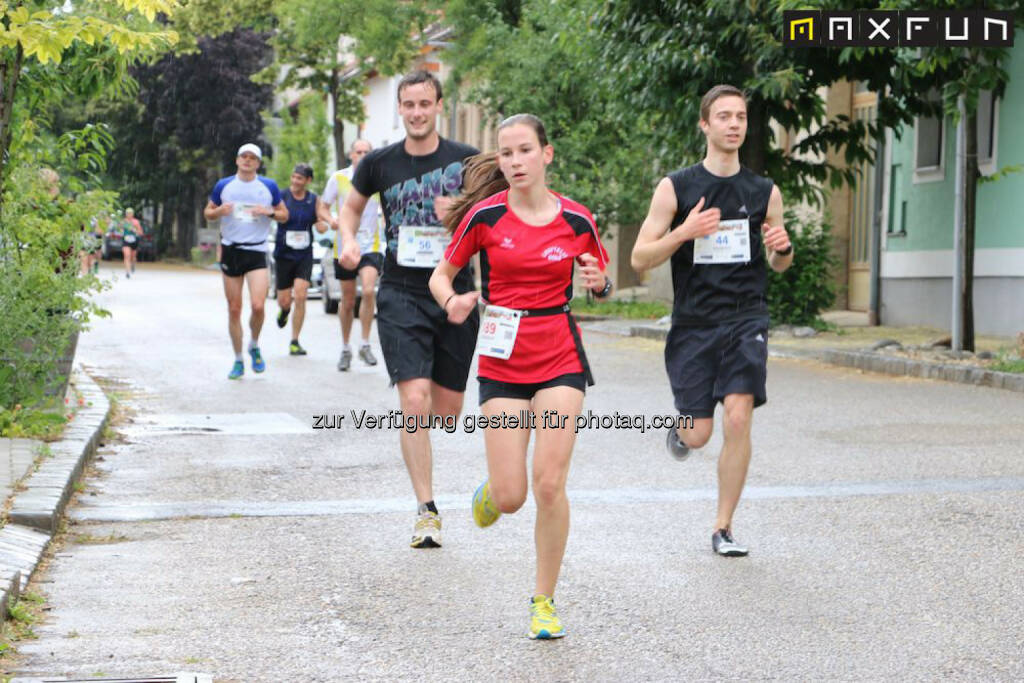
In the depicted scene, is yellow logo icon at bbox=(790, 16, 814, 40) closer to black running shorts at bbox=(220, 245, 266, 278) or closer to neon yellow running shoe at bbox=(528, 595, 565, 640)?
black running shorts at bbox=(220, 245, 266, 278)

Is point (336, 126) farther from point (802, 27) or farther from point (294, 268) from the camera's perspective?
point (802, 27)

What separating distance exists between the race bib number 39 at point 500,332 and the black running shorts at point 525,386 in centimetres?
11

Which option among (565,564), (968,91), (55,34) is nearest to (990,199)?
(968,91)

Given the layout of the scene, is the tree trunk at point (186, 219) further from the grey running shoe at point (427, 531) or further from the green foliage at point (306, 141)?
the grey running shoe at point (427, 531)

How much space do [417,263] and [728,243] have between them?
1.41 meters

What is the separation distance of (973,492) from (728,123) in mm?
2682

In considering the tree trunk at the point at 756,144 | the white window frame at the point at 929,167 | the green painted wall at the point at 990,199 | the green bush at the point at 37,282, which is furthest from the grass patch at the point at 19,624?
the white window frame at the point at 929,167

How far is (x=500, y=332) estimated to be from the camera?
5859 millimetres

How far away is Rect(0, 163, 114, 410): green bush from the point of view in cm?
972

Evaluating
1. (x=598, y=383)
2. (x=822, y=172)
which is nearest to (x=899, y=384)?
(x=598, y=383)

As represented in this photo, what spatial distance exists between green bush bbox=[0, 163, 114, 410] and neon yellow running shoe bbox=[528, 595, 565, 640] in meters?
4.97

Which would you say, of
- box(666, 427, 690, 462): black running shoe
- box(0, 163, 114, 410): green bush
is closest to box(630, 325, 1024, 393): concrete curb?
box(0, 163, 114, 410): green bush

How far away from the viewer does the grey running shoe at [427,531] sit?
284 inches

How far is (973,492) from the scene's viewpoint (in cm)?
860
